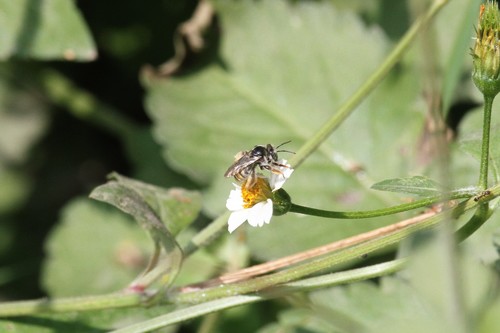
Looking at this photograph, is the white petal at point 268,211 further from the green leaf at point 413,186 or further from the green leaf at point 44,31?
the green leaf at point 44,31

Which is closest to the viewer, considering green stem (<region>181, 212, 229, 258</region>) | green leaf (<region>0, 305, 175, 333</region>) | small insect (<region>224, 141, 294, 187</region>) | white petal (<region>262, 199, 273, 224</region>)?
white petal (<region>262, 199, 273, 224</region>)

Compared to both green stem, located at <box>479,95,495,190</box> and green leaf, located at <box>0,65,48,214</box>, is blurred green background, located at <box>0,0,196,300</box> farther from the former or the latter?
green stem, located at <box>479,95,495,190</box>

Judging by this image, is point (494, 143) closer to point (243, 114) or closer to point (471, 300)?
point (471, 300)

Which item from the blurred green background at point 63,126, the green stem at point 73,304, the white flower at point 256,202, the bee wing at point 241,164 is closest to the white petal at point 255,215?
the white flower at point 256,202

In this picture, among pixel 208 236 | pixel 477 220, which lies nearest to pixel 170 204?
pixel 208 236

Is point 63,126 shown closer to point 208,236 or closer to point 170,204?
point 170,204

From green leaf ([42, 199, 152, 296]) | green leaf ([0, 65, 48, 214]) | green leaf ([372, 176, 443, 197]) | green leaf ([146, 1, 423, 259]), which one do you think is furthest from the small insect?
green leaf ([0, 65, 48, 214])
